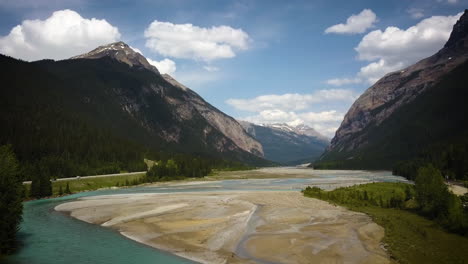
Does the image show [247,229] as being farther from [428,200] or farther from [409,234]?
[428,200]

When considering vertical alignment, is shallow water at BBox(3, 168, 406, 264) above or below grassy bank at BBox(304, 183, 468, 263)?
above

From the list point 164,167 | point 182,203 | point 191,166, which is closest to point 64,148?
point 164,167

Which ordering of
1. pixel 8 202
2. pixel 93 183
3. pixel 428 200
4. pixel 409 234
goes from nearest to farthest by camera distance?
pixel 8 202 < pixel 409 234 < pixel 428 200 < pixel 93 183

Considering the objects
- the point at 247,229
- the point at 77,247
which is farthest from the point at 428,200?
the point at 77,247

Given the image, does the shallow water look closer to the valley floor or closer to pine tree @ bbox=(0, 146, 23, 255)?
pine tree @ bbox=(0, 146, 23, 255)

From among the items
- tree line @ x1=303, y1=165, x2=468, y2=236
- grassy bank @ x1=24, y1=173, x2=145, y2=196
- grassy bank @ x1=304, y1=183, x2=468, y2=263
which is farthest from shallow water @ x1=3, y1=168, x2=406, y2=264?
grassy bank @ x1=24, y1=173, x2=145, y2=196

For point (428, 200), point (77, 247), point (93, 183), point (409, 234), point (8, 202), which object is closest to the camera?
point (8, 202)
